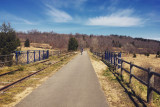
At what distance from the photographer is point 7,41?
16984 millimetres

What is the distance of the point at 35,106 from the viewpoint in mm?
4332

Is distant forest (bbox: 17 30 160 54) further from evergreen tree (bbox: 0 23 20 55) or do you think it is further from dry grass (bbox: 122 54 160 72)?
evergreen tree (bbox: 0 23 20 55)

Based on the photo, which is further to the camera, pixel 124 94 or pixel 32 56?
pixel 32 56

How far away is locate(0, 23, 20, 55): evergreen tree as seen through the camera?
16.3 meters

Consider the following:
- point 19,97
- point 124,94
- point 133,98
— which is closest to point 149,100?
point 133,98

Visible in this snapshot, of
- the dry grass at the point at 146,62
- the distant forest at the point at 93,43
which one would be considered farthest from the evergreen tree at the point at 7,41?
the distant forest at the point at 93,43

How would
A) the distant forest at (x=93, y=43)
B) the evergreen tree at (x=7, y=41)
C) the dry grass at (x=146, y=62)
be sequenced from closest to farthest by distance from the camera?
the evergreen tree at (x=7, y=41) → the dry grass at (x=146, y=62) → the distant forest at (x=93, y=43)

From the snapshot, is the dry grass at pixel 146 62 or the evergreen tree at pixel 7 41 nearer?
the evergreen tree at pixel 7 41

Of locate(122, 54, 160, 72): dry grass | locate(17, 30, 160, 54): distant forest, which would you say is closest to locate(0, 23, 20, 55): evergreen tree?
locate(122, 54, 160, 72): dry grass

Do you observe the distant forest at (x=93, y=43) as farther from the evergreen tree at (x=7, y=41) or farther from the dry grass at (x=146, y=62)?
the evergreen tree at (x=7, y=41)

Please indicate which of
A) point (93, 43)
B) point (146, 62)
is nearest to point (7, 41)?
point (146, 62)

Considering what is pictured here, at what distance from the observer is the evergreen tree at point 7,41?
53.5ft

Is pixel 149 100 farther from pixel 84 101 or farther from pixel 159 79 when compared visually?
pixel 159 79

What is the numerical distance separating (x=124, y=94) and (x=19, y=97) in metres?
4.53
